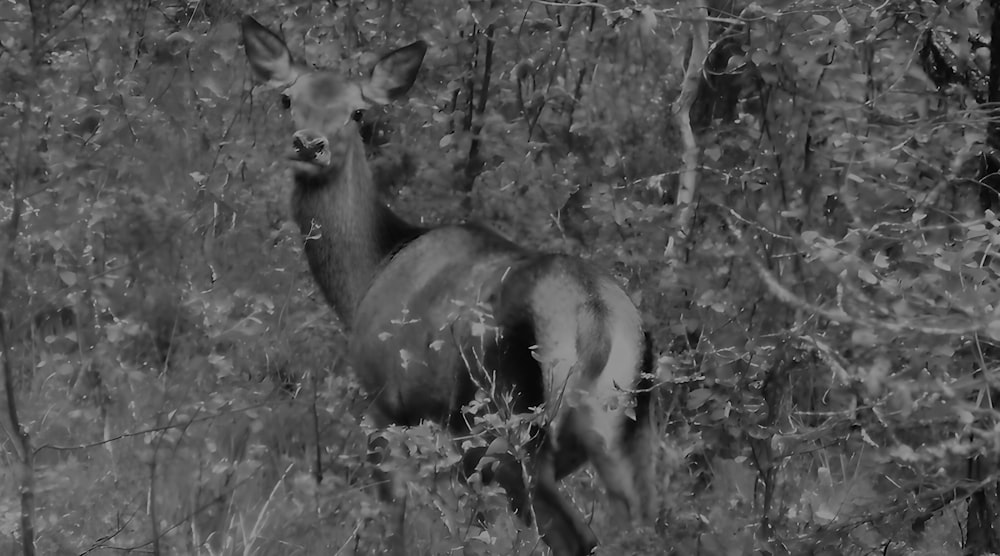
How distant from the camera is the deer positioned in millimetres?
5215

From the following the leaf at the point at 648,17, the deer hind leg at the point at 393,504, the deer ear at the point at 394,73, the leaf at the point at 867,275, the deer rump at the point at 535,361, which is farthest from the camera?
the deer ear at the point at 394,73

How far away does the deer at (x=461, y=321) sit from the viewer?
5215 mm

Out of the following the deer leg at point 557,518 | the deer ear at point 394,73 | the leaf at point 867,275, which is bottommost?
the deer leg at point 557,518

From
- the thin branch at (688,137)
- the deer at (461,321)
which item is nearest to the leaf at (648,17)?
the thin branch at (688,137)

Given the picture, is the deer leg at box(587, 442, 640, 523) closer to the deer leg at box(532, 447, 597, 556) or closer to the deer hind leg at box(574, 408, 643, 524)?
the deer hind leg at box(574, 408, 643, 524)

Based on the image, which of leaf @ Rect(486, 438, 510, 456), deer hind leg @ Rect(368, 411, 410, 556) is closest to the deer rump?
leaf @ Rect(486, 438, 510, 456)

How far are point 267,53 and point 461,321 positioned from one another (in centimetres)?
197

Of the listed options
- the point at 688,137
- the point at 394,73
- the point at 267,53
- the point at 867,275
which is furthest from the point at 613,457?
the point at 267,53

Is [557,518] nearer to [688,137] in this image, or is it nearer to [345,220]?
[345,220]

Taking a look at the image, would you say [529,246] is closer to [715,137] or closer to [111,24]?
[715,137]

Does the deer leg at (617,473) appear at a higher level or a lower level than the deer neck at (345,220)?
lower

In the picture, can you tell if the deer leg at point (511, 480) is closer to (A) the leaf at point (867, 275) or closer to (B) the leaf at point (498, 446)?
(B) the leaf at point (498, 446)

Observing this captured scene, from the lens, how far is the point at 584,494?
583cm

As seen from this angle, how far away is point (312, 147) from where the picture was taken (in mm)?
Answer: 6465
